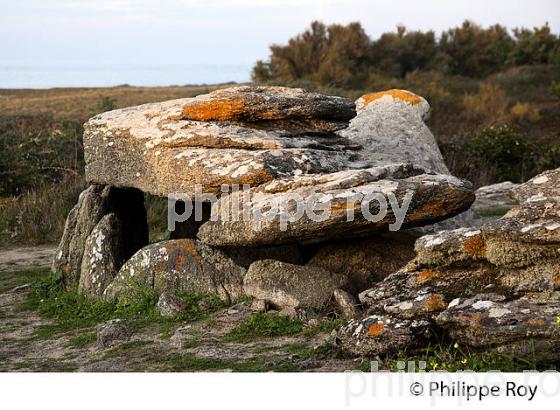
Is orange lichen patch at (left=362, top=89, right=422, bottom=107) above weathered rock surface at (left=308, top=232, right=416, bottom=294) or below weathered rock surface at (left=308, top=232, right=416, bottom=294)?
above

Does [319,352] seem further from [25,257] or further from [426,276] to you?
[25,257]

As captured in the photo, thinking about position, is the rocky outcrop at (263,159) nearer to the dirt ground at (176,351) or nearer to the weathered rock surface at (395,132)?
the weathered rock surface at (395,132)

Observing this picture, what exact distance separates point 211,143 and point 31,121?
20.1 meters

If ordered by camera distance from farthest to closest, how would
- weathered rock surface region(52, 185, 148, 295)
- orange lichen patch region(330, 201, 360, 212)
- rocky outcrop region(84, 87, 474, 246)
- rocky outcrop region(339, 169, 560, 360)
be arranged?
weathered rock surface region(52, 185, 148, 295)
rocky outcrop region(84, 87, 474, 246)
orange lichen patch region(330, 201, 360, 212)
rocky outcrop region(339, 169, 560, 360)

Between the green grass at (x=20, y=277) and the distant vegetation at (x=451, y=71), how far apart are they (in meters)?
11.9

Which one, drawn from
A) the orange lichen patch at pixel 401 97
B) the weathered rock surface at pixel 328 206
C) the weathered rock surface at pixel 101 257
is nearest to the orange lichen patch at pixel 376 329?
the weathered rock surface at pixel 328 206

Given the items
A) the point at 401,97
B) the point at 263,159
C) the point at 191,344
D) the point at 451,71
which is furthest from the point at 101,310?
the point at 451,71

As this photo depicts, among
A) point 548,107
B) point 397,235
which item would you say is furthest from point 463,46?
point 397,235

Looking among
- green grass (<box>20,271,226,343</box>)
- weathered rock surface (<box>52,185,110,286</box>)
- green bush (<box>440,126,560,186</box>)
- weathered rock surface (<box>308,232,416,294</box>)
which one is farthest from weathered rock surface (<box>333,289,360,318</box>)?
green bush (<box>440,126,560,186</box>)

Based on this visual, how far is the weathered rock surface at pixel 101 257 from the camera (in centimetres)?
1039

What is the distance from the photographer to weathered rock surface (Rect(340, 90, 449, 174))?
11734mm

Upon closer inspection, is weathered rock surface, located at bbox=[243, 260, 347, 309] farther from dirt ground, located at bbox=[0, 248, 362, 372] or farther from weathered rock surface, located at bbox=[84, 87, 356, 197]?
weathered rock surface, located at bbox=[84, 87, 356, 197]

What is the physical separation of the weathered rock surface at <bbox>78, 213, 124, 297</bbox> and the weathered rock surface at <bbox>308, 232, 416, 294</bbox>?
2680mm

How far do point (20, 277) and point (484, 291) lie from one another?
7.46 metres
